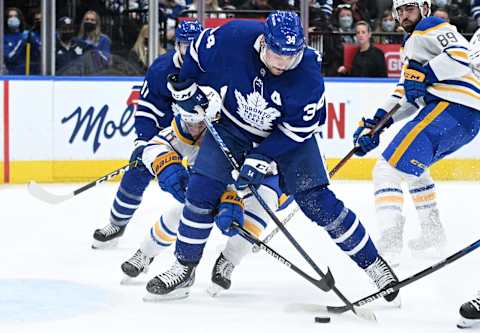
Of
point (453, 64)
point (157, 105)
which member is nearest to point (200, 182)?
point (157, 105)

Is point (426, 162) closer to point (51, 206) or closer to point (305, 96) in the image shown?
point (305, 96)

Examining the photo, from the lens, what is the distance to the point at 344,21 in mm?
7602

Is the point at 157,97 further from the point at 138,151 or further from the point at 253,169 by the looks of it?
the point at 253,169

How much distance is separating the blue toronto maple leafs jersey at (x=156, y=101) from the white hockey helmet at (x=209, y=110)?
69cm

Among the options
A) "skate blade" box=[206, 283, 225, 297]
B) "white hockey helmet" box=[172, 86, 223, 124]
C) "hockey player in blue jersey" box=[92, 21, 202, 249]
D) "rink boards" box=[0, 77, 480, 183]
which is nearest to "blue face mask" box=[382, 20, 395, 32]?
"rink boards" box=[0, 77, 480, 183]

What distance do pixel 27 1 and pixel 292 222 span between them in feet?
8.78

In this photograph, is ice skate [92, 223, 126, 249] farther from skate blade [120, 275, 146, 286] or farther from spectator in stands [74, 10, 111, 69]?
spectator in stands [74, 10, 111, 69]

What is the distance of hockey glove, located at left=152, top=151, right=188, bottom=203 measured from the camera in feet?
11.7

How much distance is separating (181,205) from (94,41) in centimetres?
365

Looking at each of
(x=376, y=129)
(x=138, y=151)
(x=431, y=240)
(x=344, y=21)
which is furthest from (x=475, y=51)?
(x=344, y=21)

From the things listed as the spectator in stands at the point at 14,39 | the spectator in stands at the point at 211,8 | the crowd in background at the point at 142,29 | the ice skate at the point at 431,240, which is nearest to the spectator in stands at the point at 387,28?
the crowd in background at the point at 142,29

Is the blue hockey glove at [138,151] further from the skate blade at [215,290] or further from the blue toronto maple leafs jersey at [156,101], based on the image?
the skate blade at [215,290]

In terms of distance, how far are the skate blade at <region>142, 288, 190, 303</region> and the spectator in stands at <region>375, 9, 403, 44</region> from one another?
4493mm

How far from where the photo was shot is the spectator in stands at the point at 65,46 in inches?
272
